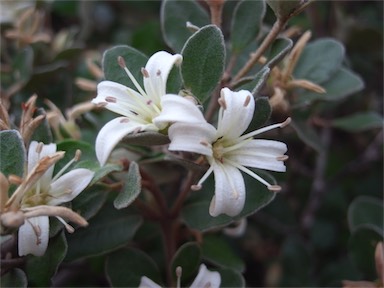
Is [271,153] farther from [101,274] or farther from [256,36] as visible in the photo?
[101,274]

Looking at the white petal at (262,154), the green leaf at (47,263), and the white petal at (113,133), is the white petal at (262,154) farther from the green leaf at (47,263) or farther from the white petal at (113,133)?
the green leaf at (47,263)

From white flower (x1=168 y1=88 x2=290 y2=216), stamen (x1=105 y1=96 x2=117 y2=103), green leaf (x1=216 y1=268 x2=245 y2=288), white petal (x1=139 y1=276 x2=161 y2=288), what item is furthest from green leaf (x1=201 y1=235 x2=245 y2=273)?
stamen (x1=105 y1=96 x2=117 y2=103)

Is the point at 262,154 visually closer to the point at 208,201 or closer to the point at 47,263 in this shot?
the point at 208,201

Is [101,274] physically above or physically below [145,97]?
below

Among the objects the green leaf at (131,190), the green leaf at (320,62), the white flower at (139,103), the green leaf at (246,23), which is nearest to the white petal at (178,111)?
the white flower at (139,103)

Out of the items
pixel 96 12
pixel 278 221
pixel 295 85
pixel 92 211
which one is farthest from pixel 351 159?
pixel 92 211

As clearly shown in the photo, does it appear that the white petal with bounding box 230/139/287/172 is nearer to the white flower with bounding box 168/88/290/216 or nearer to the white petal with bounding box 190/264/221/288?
the white flower with bounding box 168/88/290/216

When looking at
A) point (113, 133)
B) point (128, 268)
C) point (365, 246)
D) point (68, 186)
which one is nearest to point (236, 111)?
point (113, 133)
